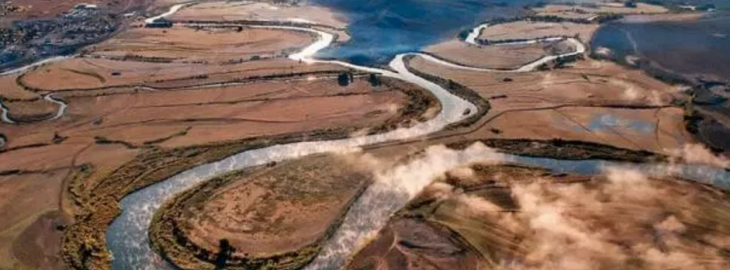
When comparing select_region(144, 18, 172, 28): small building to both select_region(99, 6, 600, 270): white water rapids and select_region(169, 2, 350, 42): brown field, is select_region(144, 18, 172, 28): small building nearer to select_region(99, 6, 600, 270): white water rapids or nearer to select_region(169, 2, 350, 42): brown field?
select_region(169, 2, 350, 42): brown field

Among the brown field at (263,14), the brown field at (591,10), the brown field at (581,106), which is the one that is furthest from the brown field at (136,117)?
the brown field at (591,10)

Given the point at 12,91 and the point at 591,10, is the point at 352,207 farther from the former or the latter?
the point at 591,10

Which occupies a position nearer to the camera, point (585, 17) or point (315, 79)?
point (315, 79)

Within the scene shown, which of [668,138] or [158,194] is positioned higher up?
[668,138]

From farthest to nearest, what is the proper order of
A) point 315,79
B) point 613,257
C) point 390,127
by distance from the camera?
point 315,79, point 390,127, point 613,257

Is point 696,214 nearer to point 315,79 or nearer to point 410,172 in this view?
point 410,172

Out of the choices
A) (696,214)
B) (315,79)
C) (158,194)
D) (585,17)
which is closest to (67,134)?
(158,194)

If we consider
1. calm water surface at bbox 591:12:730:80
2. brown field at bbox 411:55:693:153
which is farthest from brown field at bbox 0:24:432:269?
calm water surface at bbox 591:12:730:80
